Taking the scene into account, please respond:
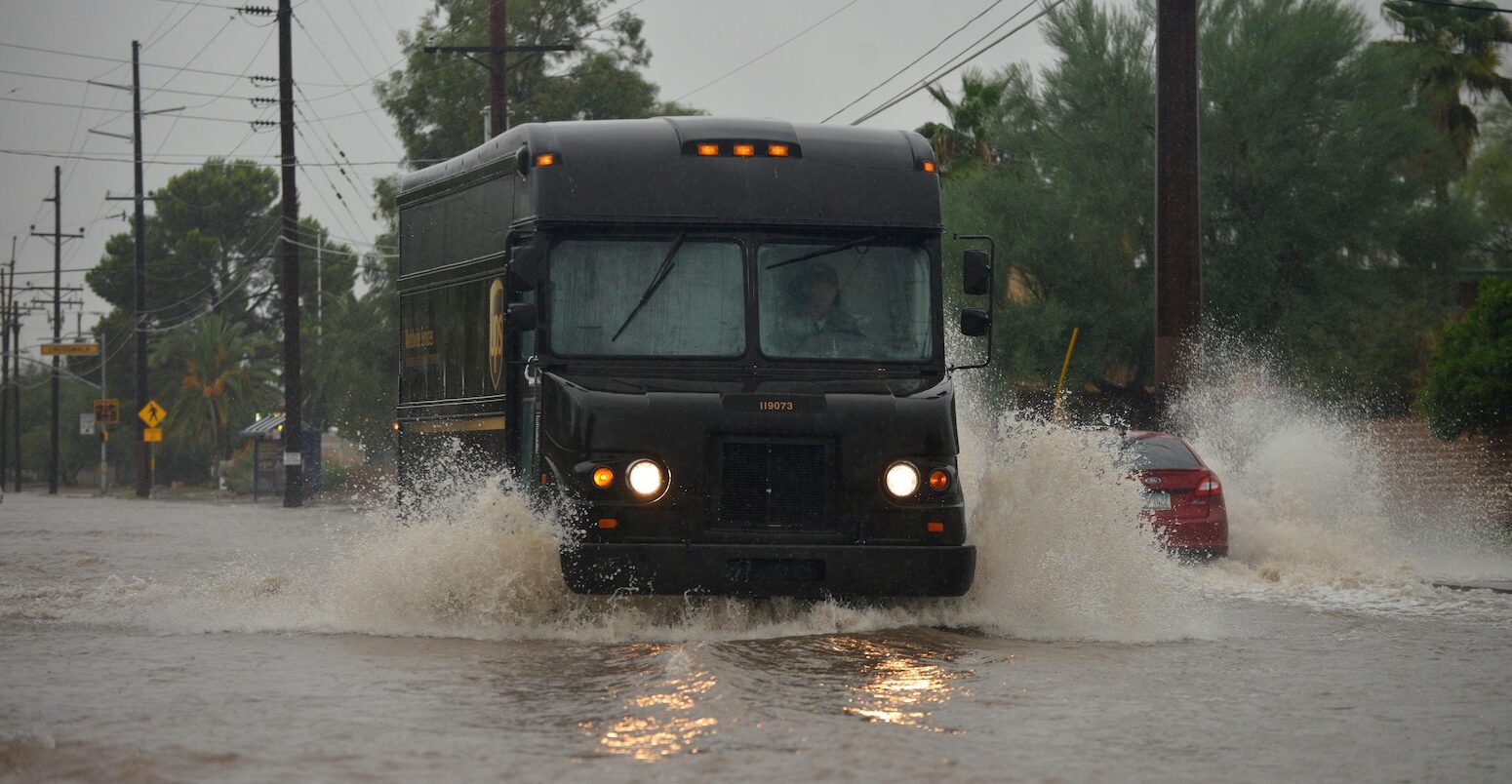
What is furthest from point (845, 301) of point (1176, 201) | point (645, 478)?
point (1176, 201)

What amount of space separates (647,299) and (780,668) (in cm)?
257

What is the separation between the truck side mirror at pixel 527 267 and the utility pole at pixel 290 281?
31.3 meters

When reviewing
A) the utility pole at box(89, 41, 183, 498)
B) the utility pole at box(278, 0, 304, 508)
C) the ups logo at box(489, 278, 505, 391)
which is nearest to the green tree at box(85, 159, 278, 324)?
the utility pole at box(89, 41, 183, 498)

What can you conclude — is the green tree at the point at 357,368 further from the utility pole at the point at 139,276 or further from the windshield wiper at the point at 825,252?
the windshield wiper at the point at 825,252

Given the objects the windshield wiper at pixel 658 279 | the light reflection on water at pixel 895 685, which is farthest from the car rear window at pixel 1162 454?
the windshield wiper at pixel 658 279

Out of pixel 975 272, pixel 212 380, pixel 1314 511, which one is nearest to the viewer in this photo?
pixel 975 272

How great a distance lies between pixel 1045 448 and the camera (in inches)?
499

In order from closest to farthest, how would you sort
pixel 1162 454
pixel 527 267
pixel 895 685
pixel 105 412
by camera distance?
pixel 895 685 → pixel 527 267 → pixel 1162 454 → pixel 105 412

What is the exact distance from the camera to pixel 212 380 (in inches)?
3428

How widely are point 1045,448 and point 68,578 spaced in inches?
383

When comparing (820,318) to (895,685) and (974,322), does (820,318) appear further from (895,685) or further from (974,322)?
(895,685)

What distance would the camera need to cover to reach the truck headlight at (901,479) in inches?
439

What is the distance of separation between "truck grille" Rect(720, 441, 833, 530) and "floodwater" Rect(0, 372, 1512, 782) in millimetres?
730

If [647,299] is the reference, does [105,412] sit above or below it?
above
